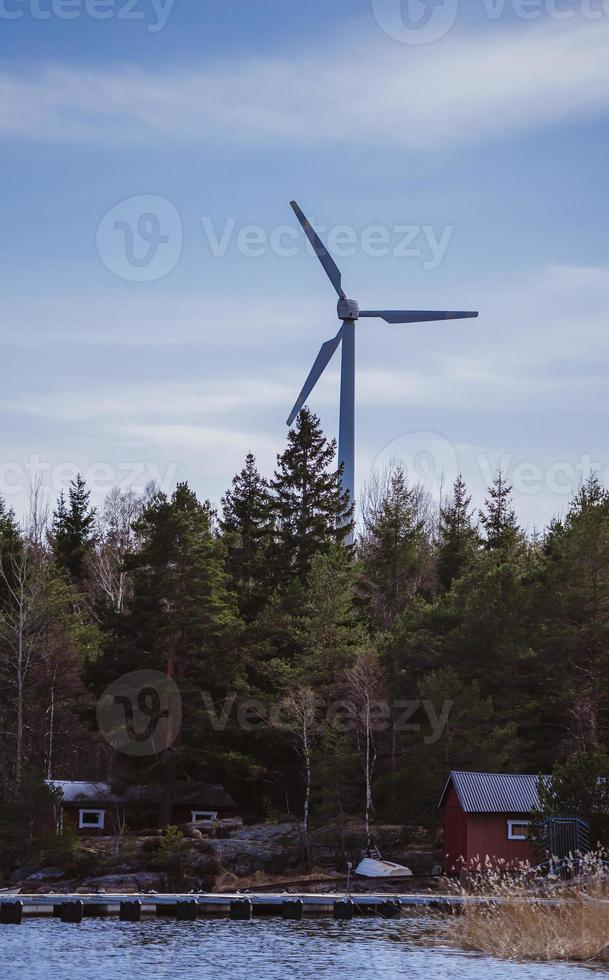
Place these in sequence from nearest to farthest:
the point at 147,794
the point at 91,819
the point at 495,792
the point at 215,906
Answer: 1. the point at 215,906
2. the point at 495,792
3. the point at 147,794
4. the point at 91,819

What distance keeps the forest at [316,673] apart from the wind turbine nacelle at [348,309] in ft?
50.2

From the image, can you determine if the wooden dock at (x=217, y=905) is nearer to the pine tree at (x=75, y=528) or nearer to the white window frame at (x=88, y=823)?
the white window frame at (x=88, y=823)

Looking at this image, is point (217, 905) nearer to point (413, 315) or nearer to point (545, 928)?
point (545, 928)

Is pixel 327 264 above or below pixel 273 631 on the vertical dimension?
above

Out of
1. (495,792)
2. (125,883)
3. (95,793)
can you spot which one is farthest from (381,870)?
(95,793)

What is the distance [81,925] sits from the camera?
41156 mm

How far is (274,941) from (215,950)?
Result: 2478 millimetres

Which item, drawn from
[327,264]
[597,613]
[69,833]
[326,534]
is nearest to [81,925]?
[69,833]

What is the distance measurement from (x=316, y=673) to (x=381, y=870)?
39.9 ft

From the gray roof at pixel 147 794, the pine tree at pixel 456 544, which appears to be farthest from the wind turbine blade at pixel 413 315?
the gray roof at pixel 147 794

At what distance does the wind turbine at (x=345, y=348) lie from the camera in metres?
76.7

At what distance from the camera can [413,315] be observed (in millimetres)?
77438

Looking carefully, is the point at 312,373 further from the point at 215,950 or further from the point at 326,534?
the point at 215,950

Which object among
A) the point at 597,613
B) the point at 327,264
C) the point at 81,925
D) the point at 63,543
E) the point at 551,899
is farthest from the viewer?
the point at 63,543
